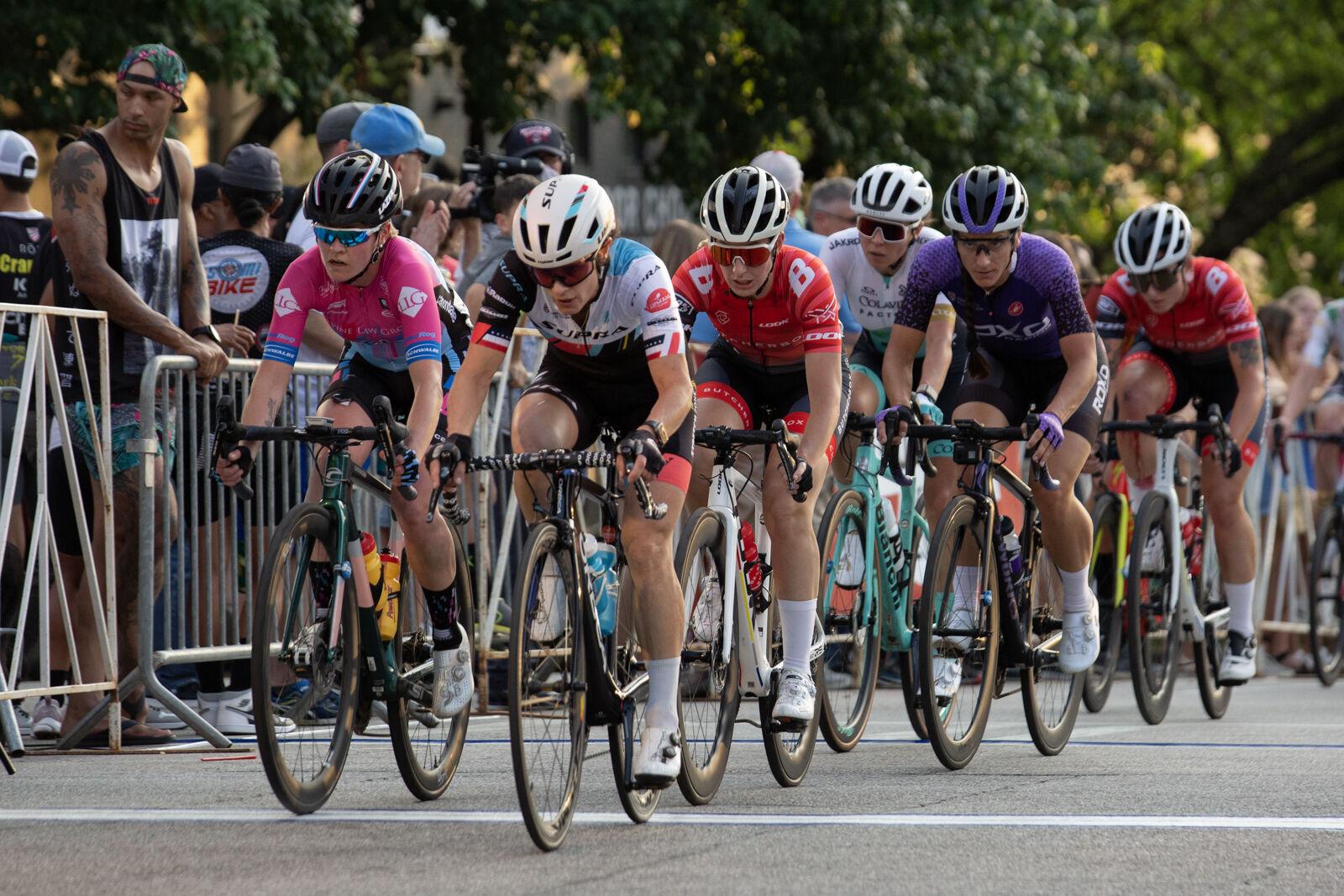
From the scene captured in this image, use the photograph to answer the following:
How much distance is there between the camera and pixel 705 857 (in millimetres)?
5863

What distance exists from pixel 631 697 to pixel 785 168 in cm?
526

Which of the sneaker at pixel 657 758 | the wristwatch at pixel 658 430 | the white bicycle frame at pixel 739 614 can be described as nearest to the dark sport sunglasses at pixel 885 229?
the white bicycle frame at pixel 739 614

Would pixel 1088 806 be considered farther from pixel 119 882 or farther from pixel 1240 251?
pixel 1240 251

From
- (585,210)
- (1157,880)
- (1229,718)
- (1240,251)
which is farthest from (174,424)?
(1240,251)

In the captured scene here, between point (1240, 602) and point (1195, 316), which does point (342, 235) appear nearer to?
point (1195, 316)

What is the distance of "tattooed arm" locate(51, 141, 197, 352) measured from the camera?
335 inches

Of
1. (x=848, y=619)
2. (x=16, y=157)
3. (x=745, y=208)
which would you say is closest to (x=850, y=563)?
(x=848, y=619)

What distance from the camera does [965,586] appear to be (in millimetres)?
8133

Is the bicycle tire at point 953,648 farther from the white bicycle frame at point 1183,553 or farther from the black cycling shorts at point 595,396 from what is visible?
the white bicycle frame at point 1183,553

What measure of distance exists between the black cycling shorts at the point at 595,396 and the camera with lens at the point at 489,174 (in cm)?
392

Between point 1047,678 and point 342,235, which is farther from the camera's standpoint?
point 1047,678

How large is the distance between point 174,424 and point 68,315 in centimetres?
64

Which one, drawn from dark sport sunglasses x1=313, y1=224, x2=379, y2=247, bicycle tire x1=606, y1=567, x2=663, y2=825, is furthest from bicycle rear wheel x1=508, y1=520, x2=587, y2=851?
dark sport sunglasses x1=313, y1=224, x2=379, y2=247

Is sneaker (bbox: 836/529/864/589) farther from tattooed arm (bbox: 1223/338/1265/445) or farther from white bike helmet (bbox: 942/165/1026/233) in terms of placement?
tattooed arm (bbox: 1223/338/1265/445)
